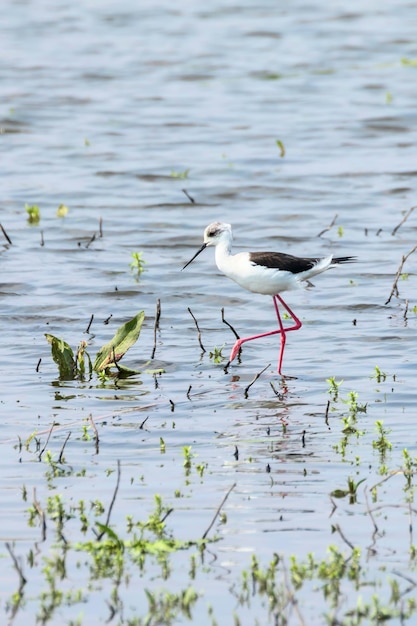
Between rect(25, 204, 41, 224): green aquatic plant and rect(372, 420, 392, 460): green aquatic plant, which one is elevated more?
rect(25, 204, 41, 224): green aquatic plant

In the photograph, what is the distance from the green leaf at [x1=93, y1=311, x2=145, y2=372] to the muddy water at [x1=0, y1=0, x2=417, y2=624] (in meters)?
0.26

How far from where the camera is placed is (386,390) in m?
8.77

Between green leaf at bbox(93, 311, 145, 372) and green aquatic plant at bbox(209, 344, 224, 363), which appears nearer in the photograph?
green leaf at bbox(93, 311, 145, 372)

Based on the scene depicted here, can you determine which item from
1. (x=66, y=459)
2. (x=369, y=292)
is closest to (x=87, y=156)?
(x=369, y=292)

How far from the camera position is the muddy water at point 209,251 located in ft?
22.0

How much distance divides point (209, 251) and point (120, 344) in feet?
16.5

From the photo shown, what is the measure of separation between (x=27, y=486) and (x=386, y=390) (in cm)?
303

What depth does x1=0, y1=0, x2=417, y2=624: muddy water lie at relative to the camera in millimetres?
6691

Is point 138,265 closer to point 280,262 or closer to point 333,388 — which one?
point 280,262

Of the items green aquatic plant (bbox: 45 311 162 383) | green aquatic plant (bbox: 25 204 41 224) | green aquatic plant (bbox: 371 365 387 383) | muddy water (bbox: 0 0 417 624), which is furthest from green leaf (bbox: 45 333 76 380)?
green aquatic plant (bbox: 25 204 41 224)

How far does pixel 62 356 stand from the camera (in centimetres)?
910

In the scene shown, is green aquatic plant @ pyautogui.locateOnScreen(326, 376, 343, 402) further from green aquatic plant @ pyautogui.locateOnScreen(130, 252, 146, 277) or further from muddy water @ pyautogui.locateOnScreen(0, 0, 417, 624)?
green aquatic plant @ pyautogui.locateOnScreen(130, 252, 146, 277)

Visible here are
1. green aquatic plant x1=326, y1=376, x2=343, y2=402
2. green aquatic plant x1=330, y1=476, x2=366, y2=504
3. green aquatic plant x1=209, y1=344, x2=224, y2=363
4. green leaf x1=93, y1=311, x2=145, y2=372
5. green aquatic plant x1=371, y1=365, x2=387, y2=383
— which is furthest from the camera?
green aquatic plant x1=209, y1=344, x2=224, y2=363

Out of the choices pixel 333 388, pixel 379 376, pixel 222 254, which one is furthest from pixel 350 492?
pixel 222 254
